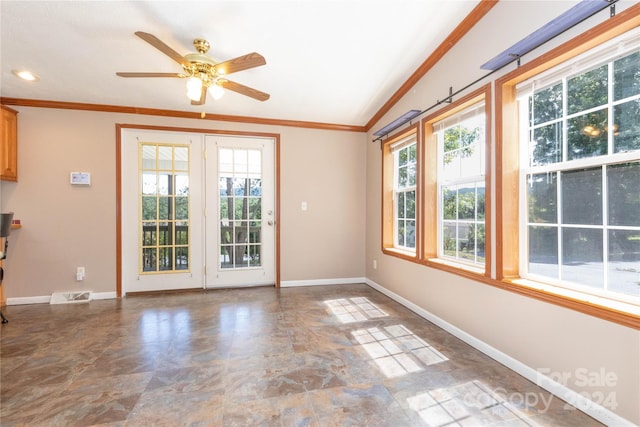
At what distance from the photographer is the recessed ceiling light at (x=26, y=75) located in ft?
9.13

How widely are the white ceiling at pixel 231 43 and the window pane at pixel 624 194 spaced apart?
63.7 inches

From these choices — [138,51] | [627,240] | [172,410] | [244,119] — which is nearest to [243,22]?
[138,51]

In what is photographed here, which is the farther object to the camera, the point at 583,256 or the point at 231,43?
the point at 231,43

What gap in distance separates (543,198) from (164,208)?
4.18 meters

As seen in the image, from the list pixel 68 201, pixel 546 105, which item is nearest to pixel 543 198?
pixel 546 105

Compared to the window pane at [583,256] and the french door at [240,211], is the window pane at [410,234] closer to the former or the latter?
the window pane at [583,256]

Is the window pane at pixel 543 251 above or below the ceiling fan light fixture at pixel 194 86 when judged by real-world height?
below

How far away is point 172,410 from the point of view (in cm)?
152

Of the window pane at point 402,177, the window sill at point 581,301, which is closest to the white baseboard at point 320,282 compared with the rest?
the window pane at point 402,177

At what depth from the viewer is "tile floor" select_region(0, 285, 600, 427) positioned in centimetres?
148

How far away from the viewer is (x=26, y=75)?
9.31 feet

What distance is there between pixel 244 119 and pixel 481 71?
3.00 metres

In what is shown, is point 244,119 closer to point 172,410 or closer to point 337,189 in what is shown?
point 337,189

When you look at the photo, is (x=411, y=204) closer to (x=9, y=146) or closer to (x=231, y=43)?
(x=231, y=43)
